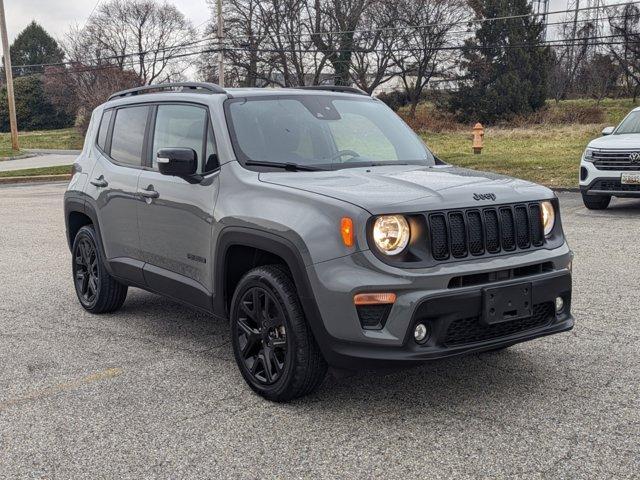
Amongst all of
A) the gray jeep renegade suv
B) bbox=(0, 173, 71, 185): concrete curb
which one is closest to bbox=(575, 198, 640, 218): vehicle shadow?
the gray jeep renegade suv

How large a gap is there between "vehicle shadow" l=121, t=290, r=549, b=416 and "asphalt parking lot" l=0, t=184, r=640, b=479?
0.04 feet

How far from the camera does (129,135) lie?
5793mm

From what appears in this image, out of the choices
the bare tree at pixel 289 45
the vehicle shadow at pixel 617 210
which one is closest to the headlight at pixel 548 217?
the vehicle shadow at pixel 617 210

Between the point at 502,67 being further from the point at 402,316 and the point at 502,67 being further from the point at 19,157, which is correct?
the point at 402,316

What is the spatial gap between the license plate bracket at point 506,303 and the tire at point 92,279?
3405 mm

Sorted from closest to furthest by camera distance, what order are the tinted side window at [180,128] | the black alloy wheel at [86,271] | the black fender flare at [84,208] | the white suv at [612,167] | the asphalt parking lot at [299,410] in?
1. the asphalt parking lot at [299,410]
2. the tinted side window at [180,128]
3. the black fender flare at [84,208]
4. the black alloy wheel at [86,271]
5. the white suv at [612,167]

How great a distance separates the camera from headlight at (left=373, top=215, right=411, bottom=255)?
374cm

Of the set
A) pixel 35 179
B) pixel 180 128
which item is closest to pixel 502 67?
pixel 35 179

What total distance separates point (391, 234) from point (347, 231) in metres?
0.23

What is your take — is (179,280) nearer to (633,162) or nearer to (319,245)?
(319,245)

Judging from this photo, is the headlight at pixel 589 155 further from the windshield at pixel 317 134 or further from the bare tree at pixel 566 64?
the bare tree at pixel 566 64

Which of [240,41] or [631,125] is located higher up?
[240,41]

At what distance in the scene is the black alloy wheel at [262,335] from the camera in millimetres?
4113

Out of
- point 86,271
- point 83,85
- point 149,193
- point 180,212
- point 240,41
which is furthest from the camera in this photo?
point 83,85
